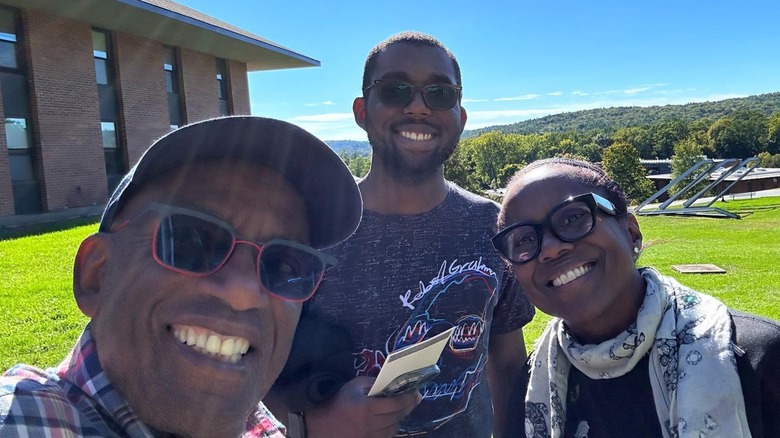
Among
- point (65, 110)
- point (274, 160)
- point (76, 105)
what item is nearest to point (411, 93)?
point (274, 160)

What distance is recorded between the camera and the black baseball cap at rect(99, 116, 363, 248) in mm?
1284

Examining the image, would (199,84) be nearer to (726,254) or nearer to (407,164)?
(726,254)

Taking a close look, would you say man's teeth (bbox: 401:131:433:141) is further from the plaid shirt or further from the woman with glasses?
the plaid shirt

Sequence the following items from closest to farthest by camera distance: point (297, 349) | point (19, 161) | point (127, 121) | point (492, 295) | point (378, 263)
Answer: point (297, 349), point (378, 263), point (492, 295), point (19, 161), point (127, 121)

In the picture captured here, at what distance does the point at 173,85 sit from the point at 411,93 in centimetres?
2328

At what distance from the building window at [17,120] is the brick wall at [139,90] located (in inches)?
141

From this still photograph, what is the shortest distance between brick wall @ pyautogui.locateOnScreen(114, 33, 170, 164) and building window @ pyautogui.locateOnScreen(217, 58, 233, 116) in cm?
393

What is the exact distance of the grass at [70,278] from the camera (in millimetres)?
5551

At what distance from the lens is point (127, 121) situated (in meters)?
20.3

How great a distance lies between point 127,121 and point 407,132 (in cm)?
2090

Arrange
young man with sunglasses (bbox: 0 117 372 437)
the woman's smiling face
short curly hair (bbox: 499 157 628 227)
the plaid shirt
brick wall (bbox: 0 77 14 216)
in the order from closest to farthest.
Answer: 1. the plaid shirt
2. young man with sunglasses (bbox: 0 117 372 437)
3. the woman's smiling face
4. short curly hair (bbox: 499 157 628 227)
5. brick wall (bbox: 0 77 14 216)

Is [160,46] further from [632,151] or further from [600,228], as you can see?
[632,151]

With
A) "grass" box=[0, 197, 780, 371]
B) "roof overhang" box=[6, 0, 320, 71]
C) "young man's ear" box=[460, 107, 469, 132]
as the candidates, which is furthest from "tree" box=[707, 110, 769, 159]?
"young man's ear" box=[460, 107, 469, 132]

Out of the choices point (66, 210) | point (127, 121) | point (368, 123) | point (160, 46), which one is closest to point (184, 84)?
point (160, 46)
